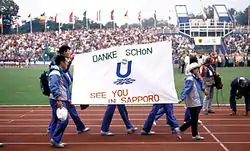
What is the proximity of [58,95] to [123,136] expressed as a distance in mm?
1823

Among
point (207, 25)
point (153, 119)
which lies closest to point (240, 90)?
point (153, 119)

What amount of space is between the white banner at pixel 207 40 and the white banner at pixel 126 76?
47.8 m

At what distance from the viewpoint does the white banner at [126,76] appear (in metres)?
7.36

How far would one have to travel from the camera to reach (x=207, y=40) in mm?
54281

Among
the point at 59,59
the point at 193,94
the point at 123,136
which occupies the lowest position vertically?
the point at 123,136

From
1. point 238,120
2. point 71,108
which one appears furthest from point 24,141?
point 238,120

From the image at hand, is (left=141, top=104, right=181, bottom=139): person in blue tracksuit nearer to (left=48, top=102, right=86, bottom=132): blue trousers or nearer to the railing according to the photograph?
(left=48, top=102, right=86, bottom=132): blue trousers

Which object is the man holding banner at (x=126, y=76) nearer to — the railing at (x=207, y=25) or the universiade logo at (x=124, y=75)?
the universiade logo at (x=124, y=75)

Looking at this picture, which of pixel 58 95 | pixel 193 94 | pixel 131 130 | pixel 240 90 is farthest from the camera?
pixel 240 90

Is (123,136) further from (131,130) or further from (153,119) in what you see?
(153,119)

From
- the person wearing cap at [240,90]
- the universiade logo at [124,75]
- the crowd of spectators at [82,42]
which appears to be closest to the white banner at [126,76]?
the universiade logo at [124,75]

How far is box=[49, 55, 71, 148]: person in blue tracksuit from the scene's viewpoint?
688 cm

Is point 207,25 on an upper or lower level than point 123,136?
upper

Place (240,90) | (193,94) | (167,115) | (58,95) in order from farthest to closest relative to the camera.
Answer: (240,90), (167,115), (193,94), (58,95)
